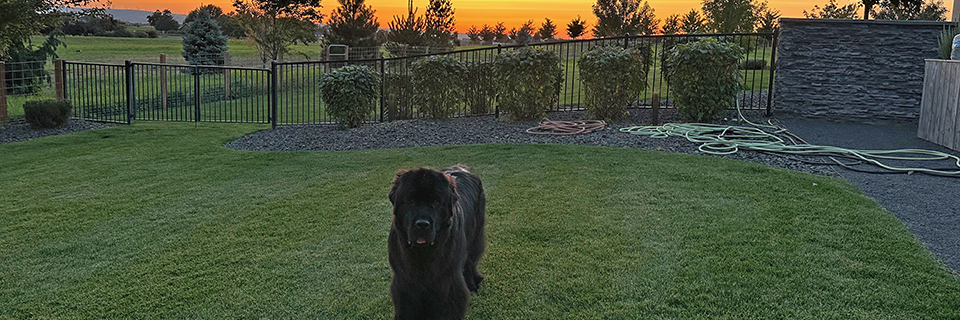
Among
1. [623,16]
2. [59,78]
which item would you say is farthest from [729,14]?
[59,78]

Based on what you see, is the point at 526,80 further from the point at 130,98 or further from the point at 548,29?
the point at 548,29

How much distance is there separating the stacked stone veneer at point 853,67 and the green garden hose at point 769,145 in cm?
187

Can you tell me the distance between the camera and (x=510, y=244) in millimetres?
4902

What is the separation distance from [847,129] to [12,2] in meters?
14.7

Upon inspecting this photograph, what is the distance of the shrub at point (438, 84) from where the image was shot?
37.1 feet

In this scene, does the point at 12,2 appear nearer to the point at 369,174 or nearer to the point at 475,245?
the point at 369,174

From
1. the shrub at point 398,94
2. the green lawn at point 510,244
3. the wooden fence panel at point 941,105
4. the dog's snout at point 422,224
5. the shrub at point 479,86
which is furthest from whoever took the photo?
the shrub at point 398,94

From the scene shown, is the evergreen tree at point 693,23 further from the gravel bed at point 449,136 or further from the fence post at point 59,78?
the fence post at point 59,78

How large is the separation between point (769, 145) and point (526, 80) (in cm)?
393

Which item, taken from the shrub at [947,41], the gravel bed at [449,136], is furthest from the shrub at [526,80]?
the shrub at [947,41]

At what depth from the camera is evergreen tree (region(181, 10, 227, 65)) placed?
30.8 m

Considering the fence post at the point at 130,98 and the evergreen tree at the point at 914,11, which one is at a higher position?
the evergreen tree at the point at 914,11

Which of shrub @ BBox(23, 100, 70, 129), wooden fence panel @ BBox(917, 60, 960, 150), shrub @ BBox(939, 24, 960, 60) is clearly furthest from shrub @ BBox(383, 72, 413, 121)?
shrub @ BBox(939, 24, 960, 60)

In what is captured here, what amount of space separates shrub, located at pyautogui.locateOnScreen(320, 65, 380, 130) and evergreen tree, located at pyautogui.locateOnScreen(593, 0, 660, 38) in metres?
26.6
